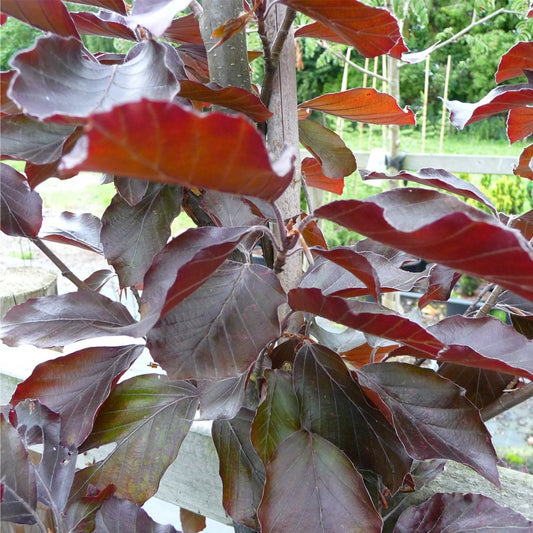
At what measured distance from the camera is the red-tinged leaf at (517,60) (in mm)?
550

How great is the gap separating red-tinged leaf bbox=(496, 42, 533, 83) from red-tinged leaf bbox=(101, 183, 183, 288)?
371mm

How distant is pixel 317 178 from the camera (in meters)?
0.73

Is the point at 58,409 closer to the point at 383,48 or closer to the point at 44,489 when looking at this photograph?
the point at 44,489

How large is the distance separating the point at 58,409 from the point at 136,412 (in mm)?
72

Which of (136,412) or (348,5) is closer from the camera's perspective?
(348,5)

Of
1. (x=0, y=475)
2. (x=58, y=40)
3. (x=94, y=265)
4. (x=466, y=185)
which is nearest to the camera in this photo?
(x=58, y=40)

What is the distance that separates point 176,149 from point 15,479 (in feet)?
1.17

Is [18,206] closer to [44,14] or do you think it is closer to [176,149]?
[44,14]

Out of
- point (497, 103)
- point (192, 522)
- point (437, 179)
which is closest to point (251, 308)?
point (437, 179)

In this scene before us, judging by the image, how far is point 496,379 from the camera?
54 centimetres

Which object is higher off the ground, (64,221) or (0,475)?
(64,221)

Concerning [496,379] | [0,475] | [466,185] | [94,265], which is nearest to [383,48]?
[466,185]

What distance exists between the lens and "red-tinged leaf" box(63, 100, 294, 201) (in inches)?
8.0

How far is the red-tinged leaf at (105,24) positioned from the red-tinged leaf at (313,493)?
40cm
